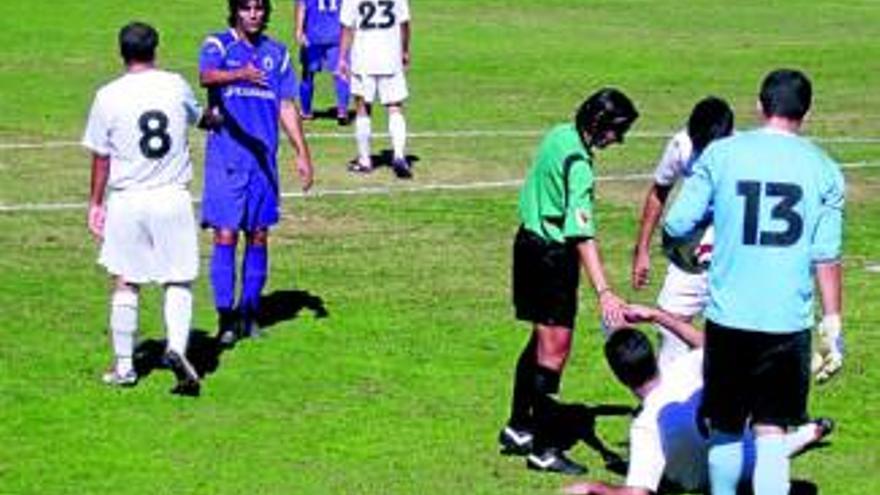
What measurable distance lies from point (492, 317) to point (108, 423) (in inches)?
155

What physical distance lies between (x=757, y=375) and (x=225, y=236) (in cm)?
557

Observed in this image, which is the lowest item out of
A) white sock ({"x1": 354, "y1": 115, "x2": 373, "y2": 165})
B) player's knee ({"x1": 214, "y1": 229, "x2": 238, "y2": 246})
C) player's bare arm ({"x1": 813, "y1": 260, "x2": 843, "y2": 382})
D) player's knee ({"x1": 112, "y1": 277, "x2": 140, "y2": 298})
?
white sock ({"x1": 354, "y1": 115, "x2": 373, "y2": 165})

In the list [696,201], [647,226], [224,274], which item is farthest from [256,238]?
[696,201]

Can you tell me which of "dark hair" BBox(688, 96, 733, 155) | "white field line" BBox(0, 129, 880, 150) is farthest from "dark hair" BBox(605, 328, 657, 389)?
"white field line" BBox(0, 129, 880, 150)

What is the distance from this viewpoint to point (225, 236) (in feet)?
50.7

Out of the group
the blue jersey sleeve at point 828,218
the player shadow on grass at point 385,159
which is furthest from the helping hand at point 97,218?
the player shadow on grass at point 385,159

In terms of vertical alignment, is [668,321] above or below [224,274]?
above

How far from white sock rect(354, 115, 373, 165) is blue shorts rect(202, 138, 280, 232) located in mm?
6830

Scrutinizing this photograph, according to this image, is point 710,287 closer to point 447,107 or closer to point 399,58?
point 399,58

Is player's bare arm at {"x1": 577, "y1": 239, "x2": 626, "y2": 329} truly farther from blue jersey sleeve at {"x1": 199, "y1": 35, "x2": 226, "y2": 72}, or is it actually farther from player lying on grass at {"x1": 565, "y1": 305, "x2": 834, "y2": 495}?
blue jersey sleeve at {"x1": 199, "y1": 35, "x2": 226, "y2": 72}

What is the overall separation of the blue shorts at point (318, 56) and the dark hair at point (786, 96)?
53.0 feet

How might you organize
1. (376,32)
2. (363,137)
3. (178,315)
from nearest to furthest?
(178,315) < (363,137) < (376,32)

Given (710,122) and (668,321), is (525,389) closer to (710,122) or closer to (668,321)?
(668,321)

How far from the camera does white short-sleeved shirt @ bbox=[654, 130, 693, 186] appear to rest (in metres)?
13.4
